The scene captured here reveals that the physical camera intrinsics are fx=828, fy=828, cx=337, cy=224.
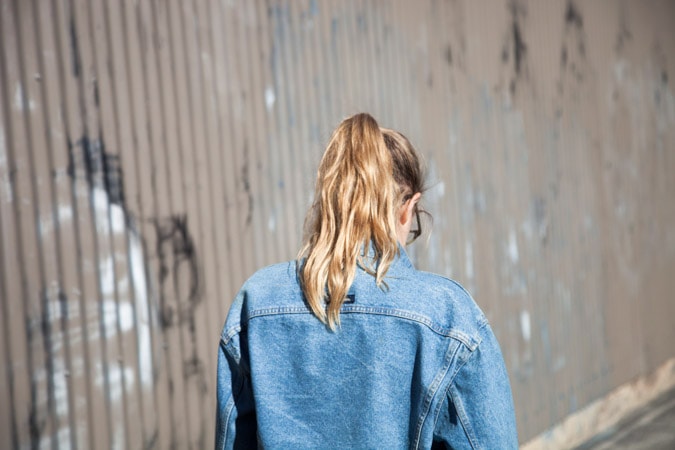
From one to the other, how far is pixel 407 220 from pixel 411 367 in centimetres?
42

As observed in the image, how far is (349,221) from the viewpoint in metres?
2.07

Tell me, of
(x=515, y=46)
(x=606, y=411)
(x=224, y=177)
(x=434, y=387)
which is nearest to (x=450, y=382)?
(x=434, y=387)

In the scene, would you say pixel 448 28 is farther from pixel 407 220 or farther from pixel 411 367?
pixel 411 367

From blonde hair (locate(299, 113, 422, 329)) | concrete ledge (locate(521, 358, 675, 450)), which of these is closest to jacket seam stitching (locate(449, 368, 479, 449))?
blonde hair (locate(299, 113, 422, 329))

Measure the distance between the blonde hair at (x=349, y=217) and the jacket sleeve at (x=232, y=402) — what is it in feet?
1.06

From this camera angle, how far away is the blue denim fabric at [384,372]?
6.70 feet

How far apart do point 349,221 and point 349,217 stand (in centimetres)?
1

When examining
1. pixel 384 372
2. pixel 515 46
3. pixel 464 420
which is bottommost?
pixel 464 420

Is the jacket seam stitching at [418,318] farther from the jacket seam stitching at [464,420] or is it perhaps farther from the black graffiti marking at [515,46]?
the black graffiti marking at [515,46]

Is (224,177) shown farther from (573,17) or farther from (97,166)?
(573,17)

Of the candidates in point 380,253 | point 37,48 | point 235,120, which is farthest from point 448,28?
point 380,253

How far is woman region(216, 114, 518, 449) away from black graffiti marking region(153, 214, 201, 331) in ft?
4.21

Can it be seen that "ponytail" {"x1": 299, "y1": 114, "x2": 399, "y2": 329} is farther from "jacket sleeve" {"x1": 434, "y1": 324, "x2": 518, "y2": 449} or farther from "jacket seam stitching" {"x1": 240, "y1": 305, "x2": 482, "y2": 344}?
"jacket sleeve" {"x1": 434, "y1": 324, "x2": 518, "y2": 449}

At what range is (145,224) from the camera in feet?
10.7
